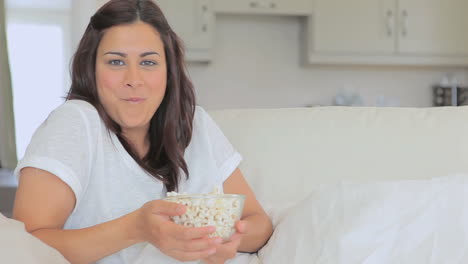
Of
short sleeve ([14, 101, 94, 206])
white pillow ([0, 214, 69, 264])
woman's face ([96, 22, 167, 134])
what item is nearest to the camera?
white pillow ([0, 214, 69, 264])

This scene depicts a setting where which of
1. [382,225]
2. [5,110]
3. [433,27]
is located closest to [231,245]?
[382,225]

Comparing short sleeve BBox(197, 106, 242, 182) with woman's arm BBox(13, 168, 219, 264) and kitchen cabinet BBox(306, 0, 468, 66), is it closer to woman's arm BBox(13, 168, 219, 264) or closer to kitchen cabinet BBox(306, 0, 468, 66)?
woman's arm BBox(13, 168, 219, 264)

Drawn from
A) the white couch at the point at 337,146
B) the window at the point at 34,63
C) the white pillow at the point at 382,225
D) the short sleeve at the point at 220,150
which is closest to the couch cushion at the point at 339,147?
the white couch at the point at 337,146

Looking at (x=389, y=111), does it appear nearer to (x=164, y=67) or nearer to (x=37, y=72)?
(x=164, y=67)

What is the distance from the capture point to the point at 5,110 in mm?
4621

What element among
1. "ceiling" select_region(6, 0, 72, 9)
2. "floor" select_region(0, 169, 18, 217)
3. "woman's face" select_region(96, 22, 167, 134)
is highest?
"ceiling" select_region(6, 0, 72, 9)

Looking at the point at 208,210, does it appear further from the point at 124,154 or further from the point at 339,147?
the point at 339,147

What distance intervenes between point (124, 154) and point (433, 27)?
3621 mm

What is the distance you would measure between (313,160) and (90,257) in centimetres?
63

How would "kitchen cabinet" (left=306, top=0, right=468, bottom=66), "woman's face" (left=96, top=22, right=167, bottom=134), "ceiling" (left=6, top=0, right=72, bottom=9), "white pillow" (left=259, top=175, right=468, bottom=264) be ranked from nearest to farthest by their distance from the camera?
1. "white pillow" (left=259, top=175, right=468, bottom=264)
2. "woman's face" (left=96, top=22, right=167, bottom=134)
3. "kitchen cabinet" (left=306, top=0, right=468, bottom=66)
4. "ceiling" (left=6, top=0, right=72, bottom=9)

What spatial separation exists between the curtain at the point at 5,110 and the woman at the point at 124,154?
3.40 metres

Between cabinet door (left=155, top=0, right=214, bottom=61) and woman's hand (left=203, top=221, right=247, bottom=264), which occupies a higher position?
cabinet door (left=155, top=0, right=214, bottom=61)

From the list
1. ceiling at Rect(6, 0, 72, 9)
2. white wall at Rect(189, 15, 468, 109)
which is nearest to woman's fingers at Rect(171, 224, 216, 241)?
white wall at Rect(189, 15, 468, 109)

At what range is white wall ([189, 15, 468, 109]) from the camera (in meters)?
4.57
